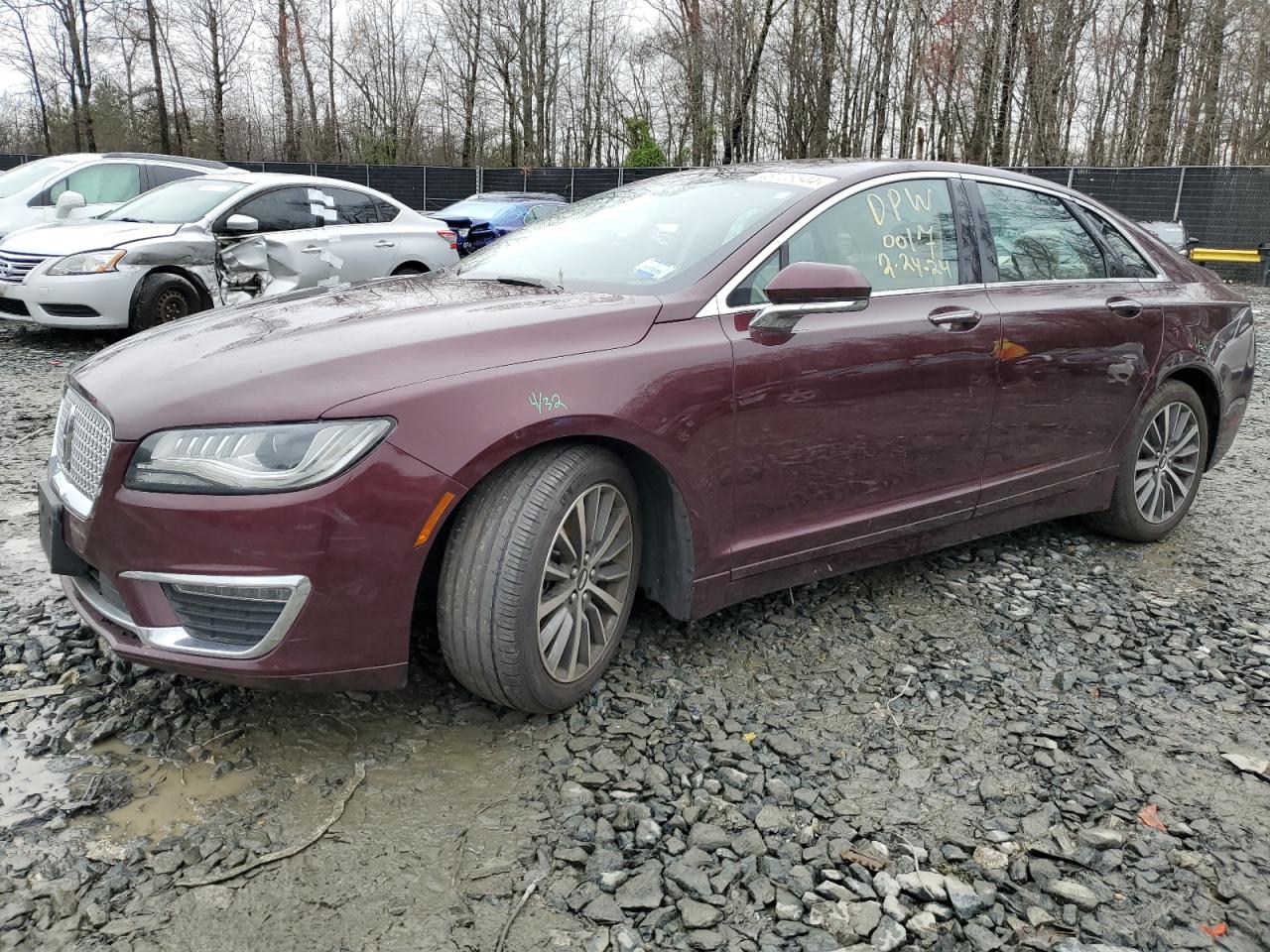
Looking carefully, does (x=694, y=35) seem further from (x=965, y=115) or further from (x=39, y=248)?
(x=39, y=248)

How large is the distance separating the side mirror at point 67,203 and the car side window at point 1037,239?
8.73 metres

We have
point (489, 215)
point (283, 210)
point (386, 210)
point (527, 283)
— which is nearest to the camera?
point (527, 283)

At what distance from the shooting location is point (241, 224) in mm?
7773

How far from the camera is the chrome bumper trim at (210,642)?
215 centimetres

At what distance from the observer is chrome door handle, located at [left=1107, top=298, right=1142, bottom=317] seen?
3826 mm

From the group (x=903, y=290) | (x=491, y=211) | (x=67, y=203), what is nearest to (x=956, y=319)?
(x=903, y=290)

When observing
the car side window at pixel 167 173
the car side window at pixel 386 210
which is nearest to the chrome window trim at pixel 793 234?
the car side window at pixel 386 210

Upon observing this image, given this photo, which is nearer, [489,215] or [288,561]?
[288,561]

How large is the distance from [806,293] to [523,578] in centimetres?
115

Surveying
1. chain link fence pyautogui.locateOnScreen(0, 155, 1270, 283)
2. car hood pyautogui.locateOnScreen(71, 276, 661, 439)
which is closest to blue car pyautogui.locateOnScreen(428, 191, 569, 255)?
chain link fence pyautogui.locateOnScreen(0, 155, 1270, 283)

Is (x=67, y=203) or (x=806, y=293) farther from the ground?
(x=67, y=203)

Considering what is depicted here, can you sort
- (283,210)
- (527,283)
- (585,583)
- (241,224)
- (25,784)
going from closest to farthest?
(25,784)
(585,583)
(527,283)
(241,224)
(283,210)

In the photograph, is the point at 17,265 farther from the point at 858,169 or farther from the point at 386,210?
the point at 858,169

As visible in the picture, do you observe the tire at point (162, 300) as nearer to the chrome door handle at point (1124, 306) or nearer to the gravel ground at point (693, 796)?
the gravel ground at point (693, 796)
